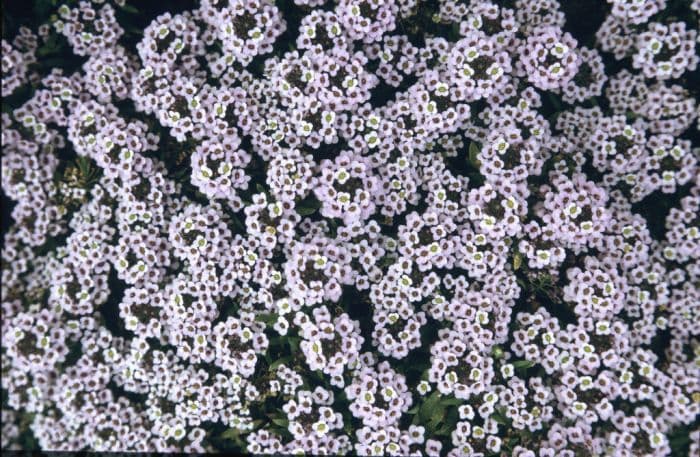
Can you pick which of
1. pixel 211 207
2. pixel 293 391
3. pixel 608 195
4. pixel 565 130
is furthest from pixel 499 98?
pixel 293 391

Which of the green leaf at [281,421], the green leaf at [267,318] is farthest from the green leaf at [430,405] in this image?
the green leaf at [267,318]

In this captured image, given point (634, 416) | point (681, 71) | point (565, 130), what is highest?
point (681, 71)

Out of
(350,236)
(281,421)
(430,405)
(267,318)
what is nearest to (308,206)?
(350,236)

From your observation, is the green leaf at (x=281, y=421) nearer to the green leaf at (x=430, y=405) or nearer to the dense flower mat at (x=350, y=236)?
the dense flower mat at (x=350, y=236)

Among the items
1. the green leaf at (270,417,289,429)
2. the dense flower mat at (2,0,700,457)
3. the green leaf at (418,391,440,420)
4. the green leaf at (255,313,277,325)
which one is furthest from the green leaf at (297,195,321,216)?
the green leaf at (418,391,440,420)

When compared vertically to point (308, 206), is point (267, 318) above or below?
below

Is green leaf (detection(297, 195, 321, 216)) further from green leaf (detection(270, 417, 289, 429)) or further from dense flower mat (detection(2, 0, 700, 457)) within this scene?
green leaf (detection(270, 417, 289, 429))

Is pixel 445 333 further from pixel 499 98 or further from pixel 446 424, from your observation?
pixel 499 98

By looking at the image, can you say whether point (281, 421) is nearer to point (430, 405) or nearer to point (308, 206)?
point (430, 405)
